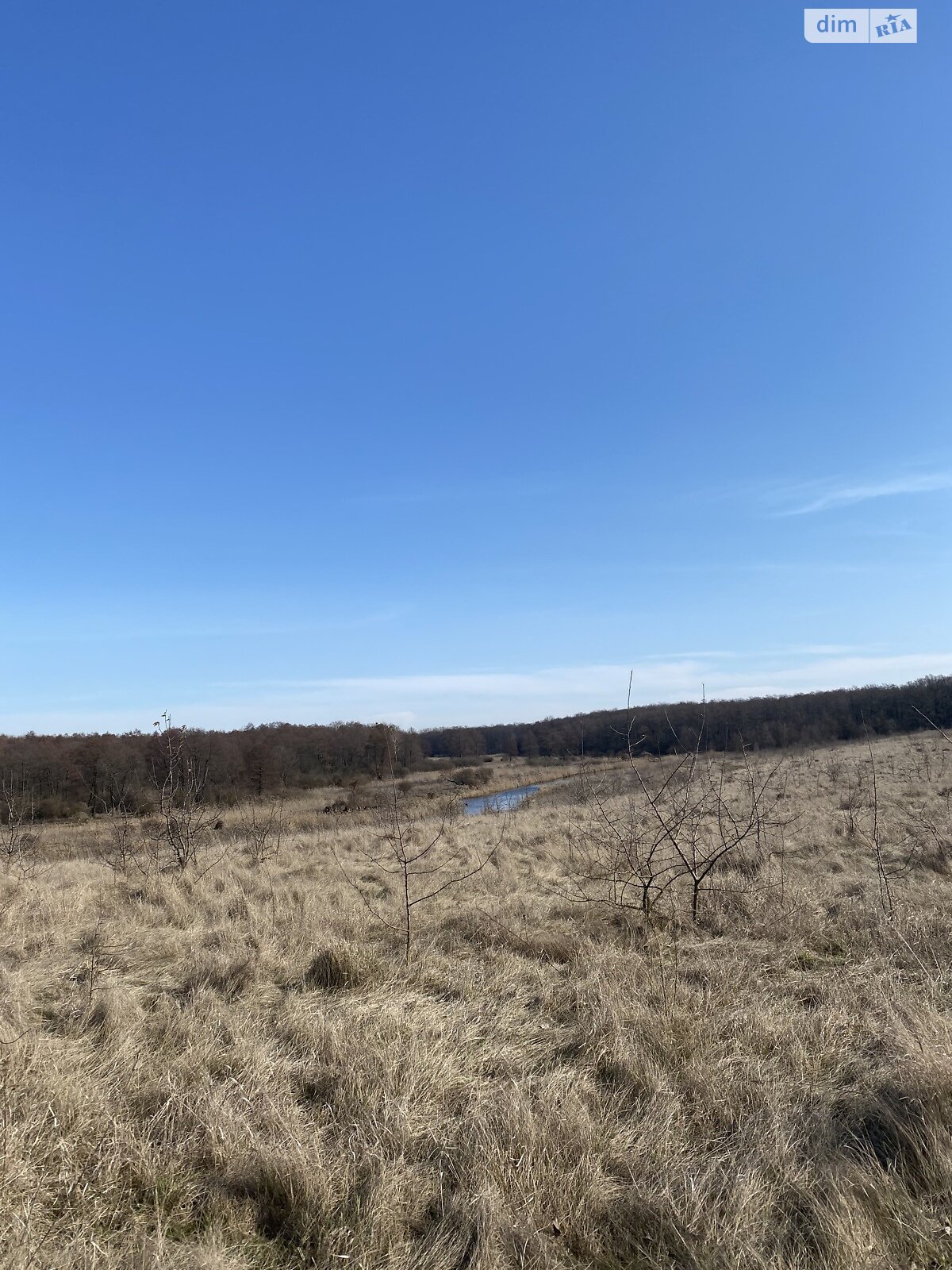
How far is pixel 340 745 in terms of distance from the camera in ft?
158

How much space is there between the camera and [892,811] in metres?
12.6

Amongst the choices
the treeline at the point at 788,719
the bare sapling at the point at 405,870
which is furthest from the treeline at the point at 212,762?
the bare sapling at the point at 405,870

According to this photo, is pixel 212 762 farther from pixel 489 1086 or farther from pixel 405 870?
pixel 489 1086

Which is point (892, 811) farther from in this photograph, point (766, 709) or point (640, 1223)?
point (766, 709)

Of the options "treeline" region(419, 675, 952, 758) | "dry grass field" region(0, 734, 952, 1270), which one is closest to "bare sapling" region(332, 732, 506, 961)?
"dry grass field" region(0, 734, 952, 1270)

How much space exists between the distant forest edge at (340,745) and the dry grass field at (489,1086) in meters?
19.6

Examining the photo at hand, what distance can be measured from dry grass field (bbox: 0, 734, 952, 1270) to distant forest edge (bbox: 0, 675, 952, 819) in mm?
19582

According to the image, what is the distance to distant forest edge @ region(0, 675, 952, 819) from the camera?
32.6 meters

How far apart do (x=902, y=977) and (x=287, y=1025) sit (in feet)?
12.6

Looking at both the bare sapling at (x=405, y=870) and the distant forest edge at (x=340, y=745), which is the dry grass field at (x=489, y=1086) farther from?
the distant forest edge at (x=340, y=745)

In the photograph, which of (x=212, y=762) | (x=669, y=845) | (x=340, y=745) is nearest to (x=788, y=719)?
(x=340, y=745)

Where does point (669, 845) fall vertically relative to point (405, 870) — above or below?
below

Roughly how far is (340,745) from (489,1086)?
152 feet

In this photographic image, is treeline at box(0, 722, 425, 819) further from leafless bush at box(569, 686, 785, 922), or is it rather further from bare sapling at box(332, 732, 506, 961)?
leafless bush at box(569, 686, 785, 922)
